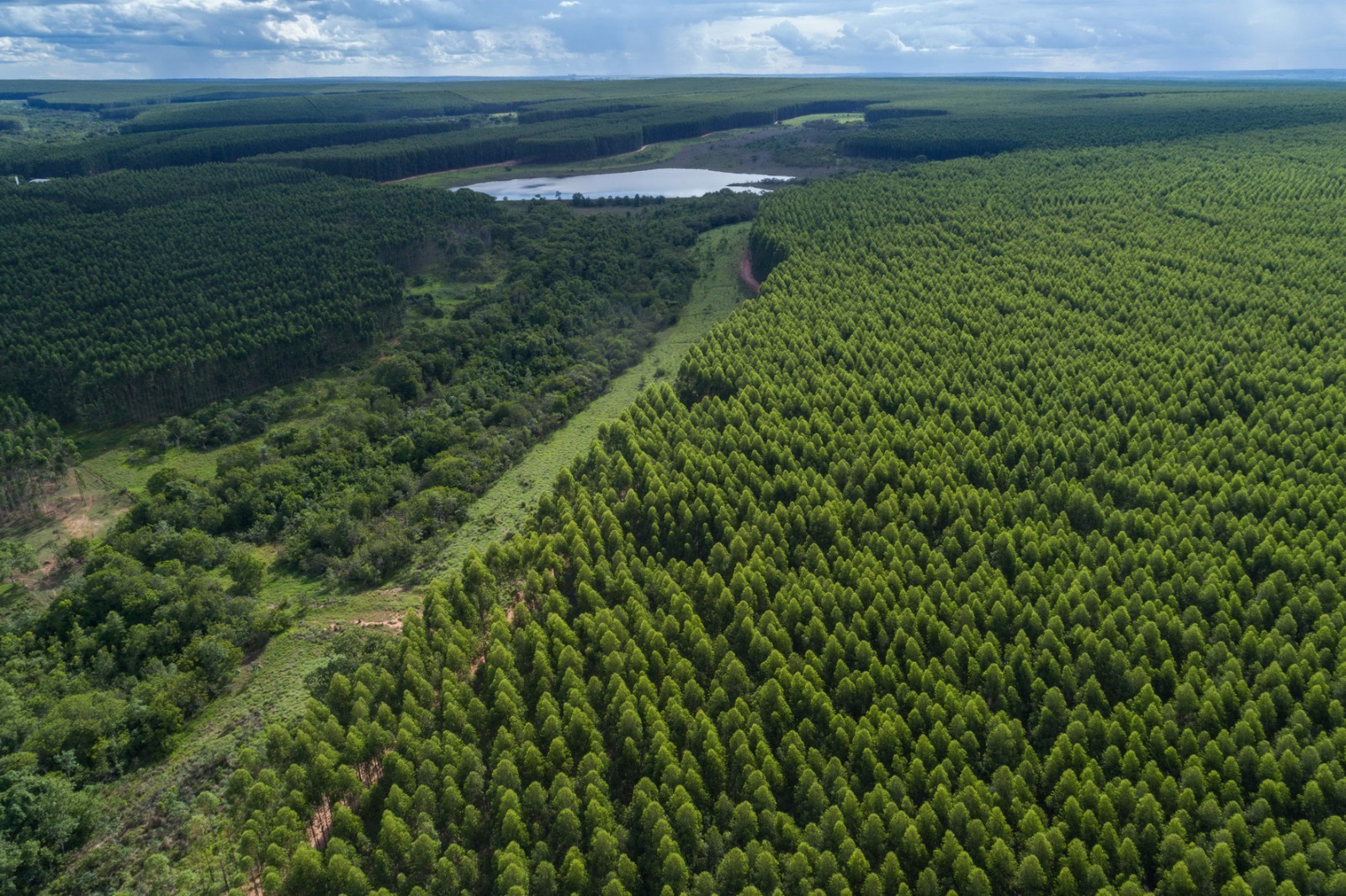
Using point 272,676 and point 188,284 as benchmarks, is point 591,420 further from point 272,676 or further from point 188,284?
point 188,284

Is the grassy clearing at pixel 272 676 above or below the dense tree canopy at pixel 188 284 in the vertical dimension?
below

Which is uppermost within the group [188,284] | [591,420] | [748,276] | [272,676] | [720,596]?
[188,284]

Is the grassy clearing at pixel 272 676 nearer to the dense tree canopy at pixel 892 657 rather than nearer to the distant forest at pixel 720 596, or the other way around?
the distant forest at pixel 720 596

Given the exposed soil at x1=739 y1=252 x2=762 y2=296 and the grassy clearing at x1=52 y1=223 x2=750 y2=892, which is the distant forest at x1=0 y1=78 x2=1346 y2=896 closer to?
the grassy clearing at x1=52 y1=223 x2=750 y2=892


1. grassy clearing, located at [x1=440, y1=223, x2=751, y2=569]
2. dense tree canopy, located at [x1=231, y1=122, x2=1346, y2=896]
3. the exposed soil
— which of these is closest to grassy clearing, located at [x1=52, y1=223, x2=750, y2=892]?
grassy clearing, located at [x1=440, y1=223, x2=751, y2=569]

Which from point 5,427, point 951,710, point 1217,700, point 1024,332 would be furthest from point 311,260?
point 1217,700

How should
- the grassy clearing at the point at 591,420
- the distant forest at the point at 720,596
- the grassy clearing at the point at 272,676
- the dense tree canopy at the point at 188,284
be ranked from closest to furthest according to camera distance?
the distant forest at the point at 720,596
the grassy clearing at the point at 272,676
the grassy clearing at the point at 591,420
the dense tree canopy at the point at 188,284

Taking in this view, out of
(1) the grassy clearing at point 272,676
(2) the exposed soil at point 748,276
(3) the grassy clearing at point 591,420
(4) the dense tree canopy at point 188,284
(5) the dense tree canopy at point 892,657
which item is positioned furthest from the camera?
(2) the exposed soil at point 748,276

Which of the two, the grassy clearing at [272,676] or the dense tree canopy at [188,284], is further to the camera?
the dense tree canopy at [188,284]

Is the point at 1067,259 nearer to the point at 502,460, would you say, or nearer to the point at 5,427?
the point at 502,460

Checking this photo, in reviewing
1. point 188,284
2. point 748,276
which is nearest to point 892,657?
point 748,276

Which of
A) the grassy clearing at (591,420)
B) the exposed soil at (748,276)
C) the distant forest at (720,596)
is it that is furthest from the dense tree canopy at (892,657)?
the exposed soil at (748,276)
